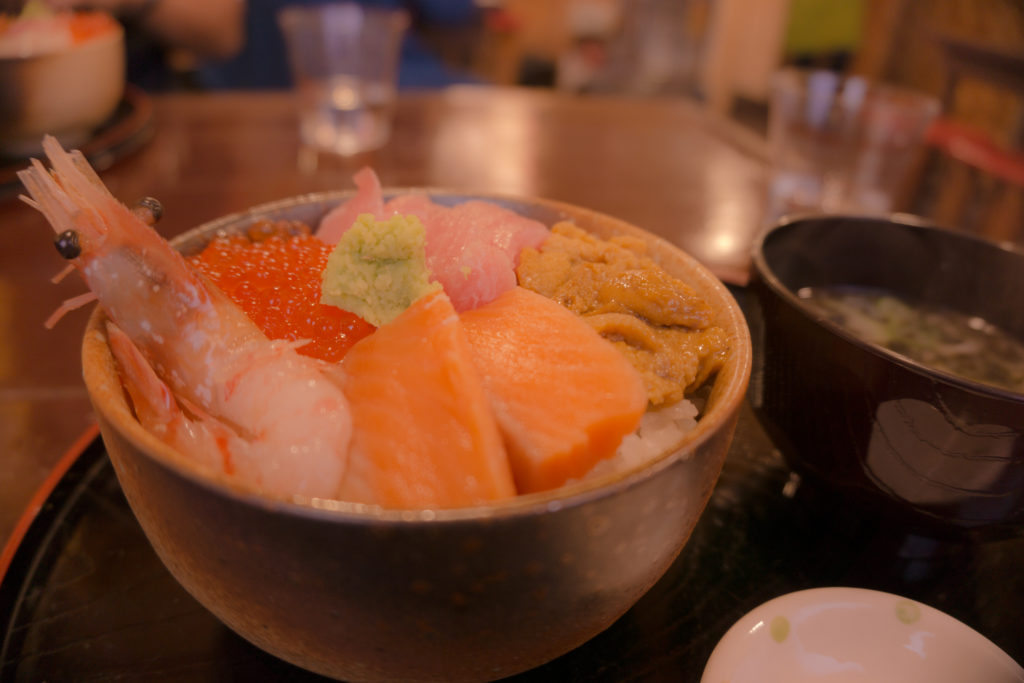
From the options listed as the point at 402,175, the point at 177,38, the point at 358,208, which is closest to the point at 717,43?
the point at 177,38

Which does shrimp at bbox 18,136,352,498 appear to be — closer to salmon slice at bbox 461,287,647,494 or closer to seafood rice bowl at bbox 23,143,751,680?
seafood rice bowl at bbox 23,143,751,680

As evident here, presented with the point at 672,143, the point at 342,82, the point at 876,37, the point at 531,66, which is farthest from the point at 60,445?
the point at 876,37

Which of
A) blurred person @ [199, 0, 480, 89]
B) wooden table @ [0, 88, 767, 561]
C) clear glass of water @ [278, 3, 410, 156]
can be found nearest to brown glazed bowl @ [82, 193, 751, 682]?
wooden table @ [0, 88, 767, 561]

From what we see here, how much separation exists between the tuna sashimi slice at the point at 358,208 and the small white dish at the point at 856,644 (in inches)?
23.2

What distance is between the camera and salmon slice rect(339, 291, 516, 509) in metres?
0.55

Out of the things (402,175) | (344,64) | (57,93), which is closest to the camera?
(57,93)

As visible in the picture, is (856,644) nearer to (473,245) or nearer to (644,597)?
(644,597)

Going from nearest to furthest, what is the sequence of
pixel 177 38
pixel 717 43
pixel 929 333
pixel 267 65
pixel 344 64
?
pixel 929 333, pixel 344 64, pixel 177 38, pixel 267 65, pixel 717 43

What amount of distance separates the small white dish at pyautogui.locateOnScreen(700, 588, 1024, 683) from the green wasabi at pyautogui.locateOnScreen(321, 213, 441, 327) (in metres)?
0.42

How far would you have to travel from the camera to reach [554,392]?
603mm

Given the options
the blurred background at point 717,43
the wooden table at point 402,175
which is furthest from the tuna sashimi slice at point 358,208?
the blurred background at point 717,43

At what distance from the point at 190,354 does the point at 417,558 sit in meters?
0.31

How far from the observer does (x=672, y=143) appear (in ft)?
7.22

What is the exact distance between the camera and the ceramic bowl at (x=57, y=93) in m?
1.53
